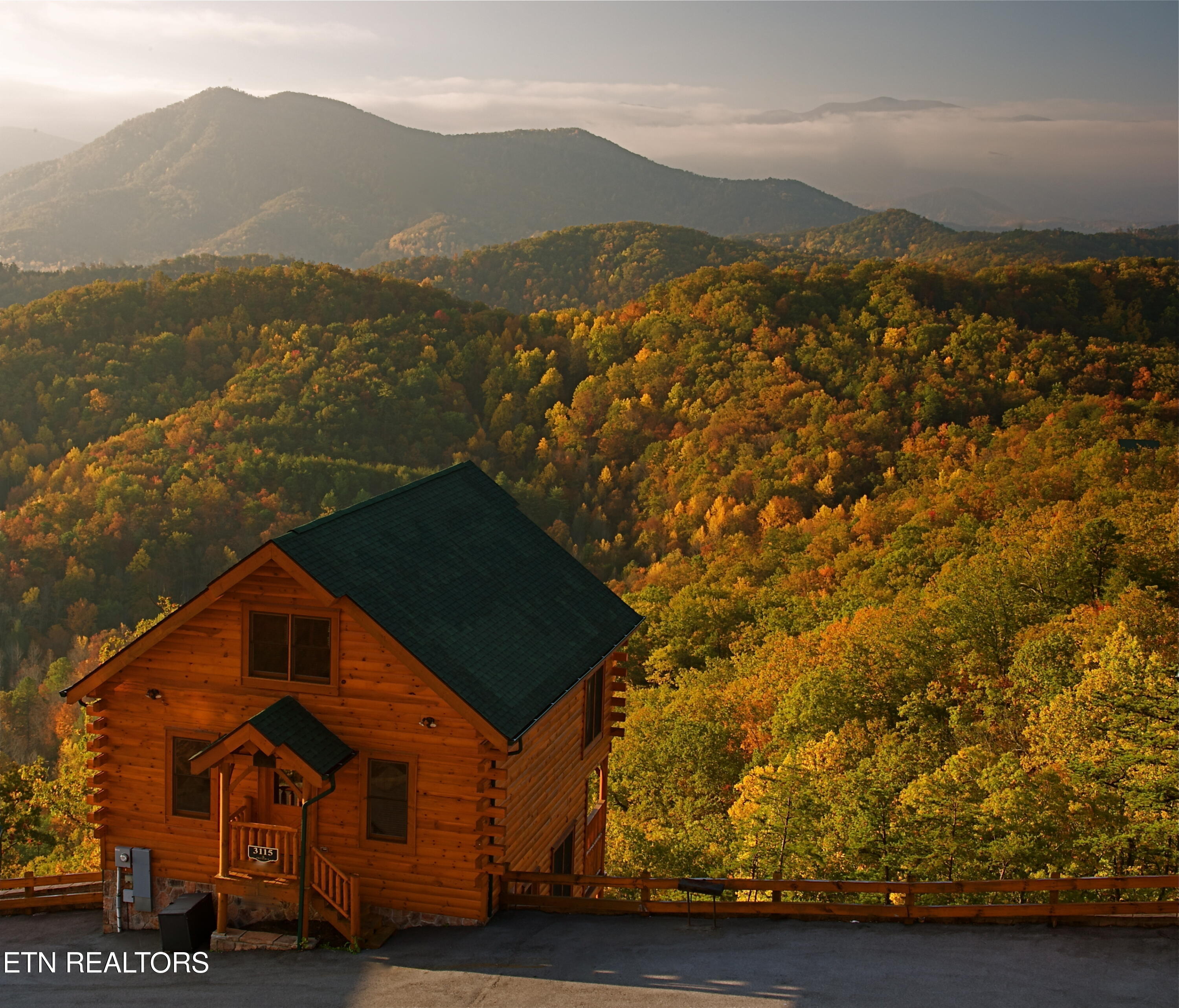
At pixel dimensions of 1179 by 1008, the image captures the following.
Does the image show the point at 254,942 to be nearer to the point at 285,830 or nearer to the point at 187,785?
the point at 285,830

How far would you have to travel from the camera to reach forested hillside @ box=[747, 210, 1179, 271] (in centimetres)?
14412

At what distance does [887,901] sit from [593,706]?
6.14 metres

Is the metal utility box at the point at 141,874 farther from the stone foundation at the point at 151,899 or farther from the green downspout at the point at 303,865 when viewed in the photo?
the green downspout at the point at 303,865

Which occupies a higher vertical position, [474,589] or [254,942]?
[474,589]

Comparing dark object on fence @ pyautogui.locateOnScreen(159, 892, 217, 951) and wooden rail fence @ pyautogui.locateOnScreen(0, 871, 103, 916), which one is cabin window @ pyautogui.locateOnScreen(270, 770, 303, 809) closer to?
dark object on fence @ pyautogui.locateOnScreen(159, 892, 217, 951)

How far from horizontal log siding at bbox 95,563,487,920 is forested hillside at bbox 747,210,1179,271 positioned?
4963 inches

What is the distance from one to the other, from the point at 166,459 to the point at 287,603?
83163 millimetres

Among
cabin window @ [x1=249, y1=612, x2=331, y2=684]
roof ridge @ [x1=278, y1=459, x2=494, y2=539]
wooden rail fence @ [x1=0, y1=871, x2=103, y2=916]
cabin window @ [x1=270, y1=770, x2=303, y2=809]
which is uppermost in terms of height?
roof ridge @ [x1=278, y1=459, x2=494, y2=539]

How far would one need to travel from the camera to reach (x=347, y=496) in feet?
297

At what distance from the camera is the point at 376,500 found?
55.9ft

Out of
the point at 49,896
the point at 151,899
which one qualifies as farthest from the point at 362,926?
the point at 49,896

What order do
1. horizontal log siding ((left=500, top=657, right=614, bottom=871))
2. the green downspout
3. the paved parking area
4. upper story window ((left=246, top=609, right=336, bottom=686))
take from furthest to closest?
1. horizontal log siding ((left=500, top=657, right=614, bottom=871))
2. upper story window ((left=246, top=609, right=336, bottom=686))
3. the green downspout
4. the paved parking area

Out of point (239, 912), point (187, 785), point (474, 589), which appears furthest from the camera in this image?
point (474, 589)

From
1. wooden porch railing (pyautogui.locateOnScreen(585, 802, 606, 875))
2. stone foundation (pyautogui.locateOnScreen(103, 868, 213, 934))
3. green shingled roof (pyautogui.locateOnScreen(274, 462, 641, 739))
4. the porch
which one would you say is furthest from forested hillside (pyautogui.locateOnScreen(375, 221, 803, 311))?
the porch
